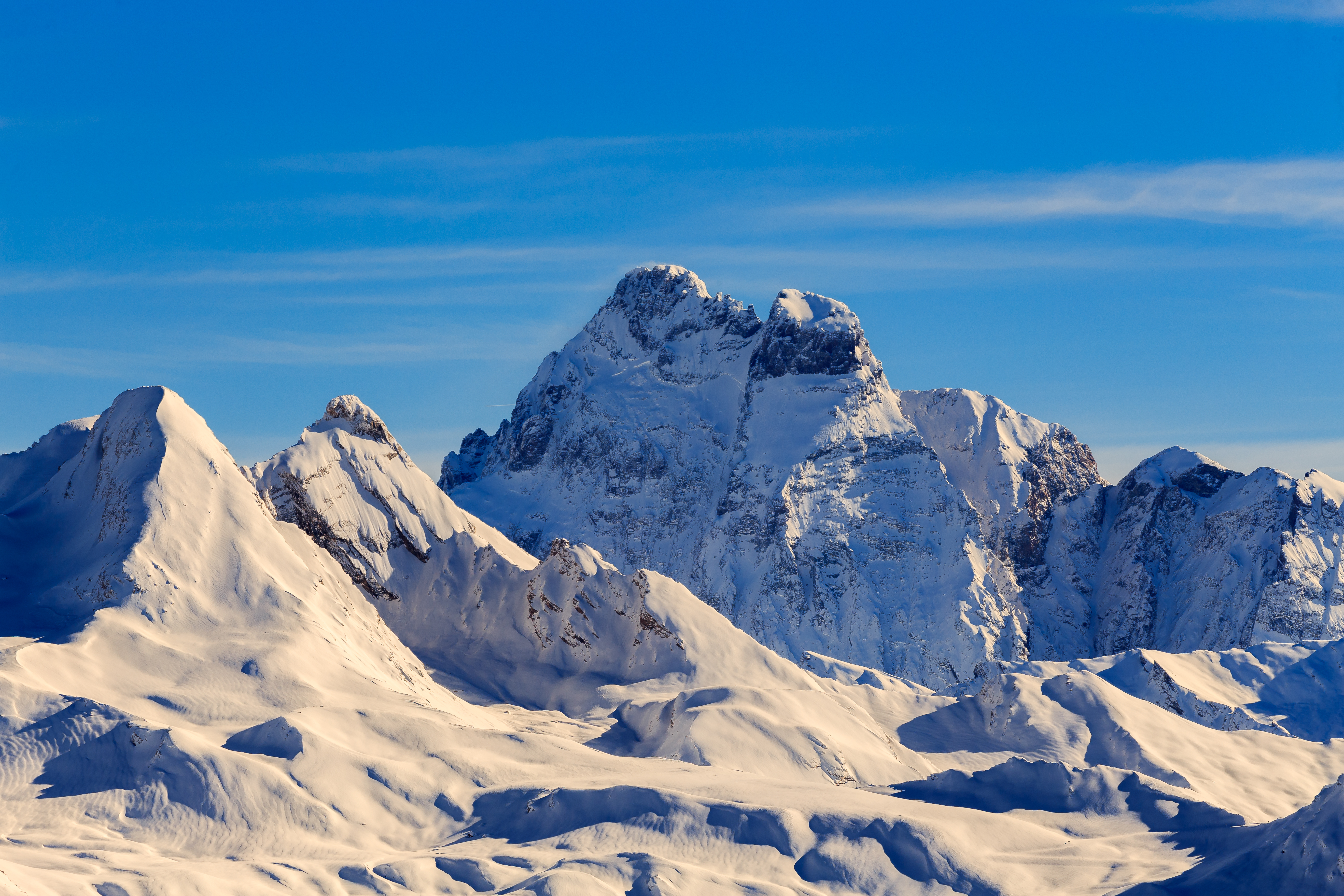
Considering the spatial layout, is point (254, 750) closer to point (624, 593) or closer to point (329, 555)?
point (329, 555)

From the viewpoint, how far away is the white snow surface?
76.1 metres

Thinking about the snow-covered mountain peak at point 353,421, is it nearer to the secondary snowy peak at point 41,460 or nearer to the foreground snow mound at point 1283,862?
the secondary snowy peak at point 41,460

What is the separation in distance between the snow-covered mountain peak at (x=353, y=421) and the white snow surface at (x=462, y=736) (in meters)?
0.33

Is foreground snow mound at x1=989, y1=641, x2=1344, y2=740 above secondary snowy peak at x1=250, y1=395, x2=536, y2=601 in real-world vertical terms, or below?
below

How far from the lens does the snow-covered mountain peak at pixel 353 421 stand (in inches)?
5610

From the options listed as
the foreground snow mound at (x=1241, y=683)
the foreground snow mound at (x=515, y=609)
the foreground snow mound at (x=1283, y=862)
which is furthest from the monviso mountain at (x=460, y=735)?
the foreground snow mound at (x=1241, y=683)

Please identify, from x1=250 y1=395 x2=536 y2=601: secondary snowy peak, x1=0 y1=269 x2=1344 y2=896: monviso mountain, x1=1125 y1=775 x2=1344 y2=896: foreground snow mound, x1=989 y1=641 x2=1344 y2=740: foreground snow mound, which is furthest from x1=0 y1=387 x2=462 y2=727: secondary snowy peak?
x1=989 y1=641 x2=1344 y2=740: foreground snow mound

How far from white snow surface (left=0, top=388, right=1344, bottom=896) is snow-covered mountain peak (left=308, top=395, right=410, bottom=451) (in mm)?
326

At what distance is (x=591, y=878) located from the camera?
237ft

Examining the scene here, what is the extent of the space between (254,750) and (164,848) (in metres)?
10.5

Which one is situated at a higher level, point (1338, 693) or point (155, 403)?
point (155, 403)

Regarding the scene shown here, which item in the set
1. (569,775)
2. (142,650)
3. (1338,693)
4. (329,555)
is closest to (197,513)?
(142,650)

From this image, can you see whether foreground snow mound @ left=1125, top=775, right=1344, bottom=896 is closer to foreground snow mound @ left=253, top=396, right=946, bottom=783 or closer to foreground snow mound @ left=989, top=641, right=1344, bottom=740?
foreground snow mound @ left=253, top=396, right=946, bottom=783

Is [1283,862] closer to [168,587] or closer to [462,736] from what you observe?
[462,736]
